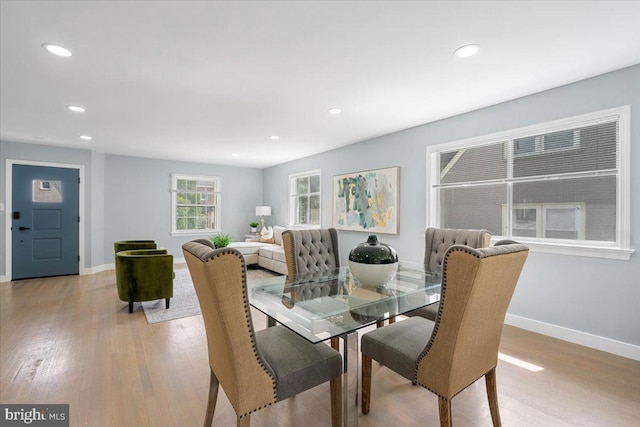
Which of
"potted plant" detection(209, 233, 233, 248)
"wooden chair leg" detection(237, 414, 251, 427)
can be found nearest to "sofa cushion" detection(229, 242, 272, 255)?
"potted plant" detection(209, 233, 233, 248)

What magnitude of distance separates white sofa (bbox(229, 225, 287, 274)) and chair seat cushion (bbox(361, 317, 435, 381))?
3690 mm

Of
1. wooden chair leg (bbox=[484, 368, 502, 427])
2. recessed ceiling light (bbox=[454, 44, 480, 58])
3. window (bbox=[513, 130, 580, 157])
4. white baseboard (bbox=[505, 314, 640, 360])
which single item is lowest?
white baseboard (bbox=[505, 314, 640, 360])

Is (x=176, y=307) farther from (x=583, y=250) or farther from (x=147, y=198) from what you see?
(x=583, y=250)

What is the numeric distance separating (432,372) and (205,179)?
6748 millimetres

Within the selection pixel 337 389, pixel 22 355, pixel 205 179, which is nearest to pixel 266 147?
pixel 205 179

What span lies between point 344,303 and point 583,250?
235cm

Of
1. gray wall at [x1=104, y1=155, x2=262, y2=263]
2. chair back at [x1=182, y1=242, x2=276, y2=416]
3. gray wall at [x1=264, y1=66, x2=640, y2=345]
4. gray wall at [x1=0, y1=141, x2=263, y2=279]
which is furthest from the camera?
gray wall at [x1=104, y1=155, x2=262, y2=263]

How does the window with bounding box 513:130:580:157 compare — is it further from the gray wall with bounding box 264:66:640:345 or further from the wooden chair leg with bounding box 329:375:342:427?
the wooden chair leg with bounding box 329:375:342:427

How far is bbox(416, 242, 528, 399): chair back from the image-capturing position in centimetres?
118

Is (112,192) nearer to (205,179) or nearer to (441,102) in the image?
(205,179)

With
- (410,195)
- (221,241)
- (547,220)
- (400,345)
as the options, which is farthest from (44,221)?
(547,220)

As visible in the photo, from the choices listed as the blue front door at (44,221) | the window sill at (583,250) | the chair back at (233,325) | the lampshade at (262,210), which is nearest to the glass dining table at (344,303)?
the chair back at (233,325)

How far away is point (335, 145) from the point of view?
5141 millimetres

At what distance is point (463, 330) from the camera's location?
4.09 ft
